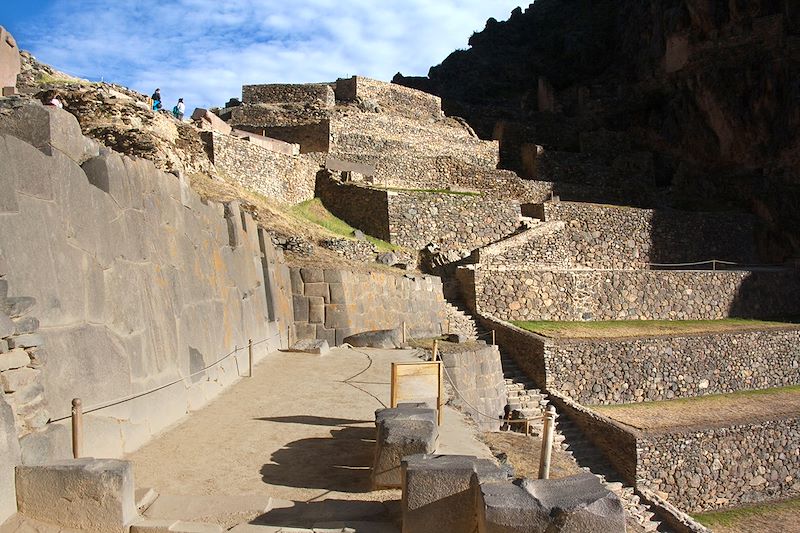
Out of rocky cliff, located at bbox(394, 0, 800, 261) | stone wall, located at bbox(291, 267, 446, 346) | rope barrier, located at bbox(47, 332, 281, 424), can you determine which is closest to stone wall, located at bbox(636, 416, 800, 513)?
stone wall, located at bbox(291, 267, 446, 346)

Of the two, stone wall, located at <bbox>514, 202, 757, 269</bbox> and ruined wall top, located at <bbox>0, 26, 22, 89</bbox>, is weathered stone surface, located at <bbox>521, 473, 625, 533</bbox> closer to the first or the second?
ruined wall top, located at <bbox>0, 26, 22, 89</bbox>

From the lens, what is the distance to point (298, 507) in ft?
16.0

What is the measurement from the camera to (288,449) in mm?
6391

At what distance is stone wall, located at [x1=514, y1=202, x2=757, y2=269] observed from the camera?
26.2 metres

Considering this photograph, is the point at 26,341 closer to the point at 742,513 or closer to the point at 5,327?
the point at 5,327

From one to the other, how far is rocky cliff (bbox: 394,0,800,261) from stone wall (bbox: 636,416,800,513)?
16605mm

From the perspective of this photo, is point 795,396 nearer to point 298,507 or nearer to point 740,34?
point 298,507

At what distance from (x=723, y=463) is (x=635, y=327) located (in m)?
6.26

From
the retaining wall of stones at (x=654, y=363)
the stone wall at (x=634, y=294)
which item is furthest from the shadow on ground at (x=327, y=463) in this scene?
the stone wall at (x=634, y=294)

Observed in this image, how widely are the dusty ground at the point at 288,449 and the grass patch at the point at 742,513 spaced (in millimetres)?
8496

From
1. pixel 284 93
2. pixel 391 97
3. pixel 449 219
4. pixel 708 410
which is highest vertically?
pixel 391 97

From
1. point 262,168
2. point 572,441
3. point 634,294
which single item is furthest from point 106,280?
point 634,294

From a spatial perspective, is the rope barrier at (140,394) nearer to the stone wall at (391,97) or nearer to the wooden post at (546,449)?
the wooden post at (546,449)

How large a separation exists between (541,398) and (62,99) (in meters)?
13.9
